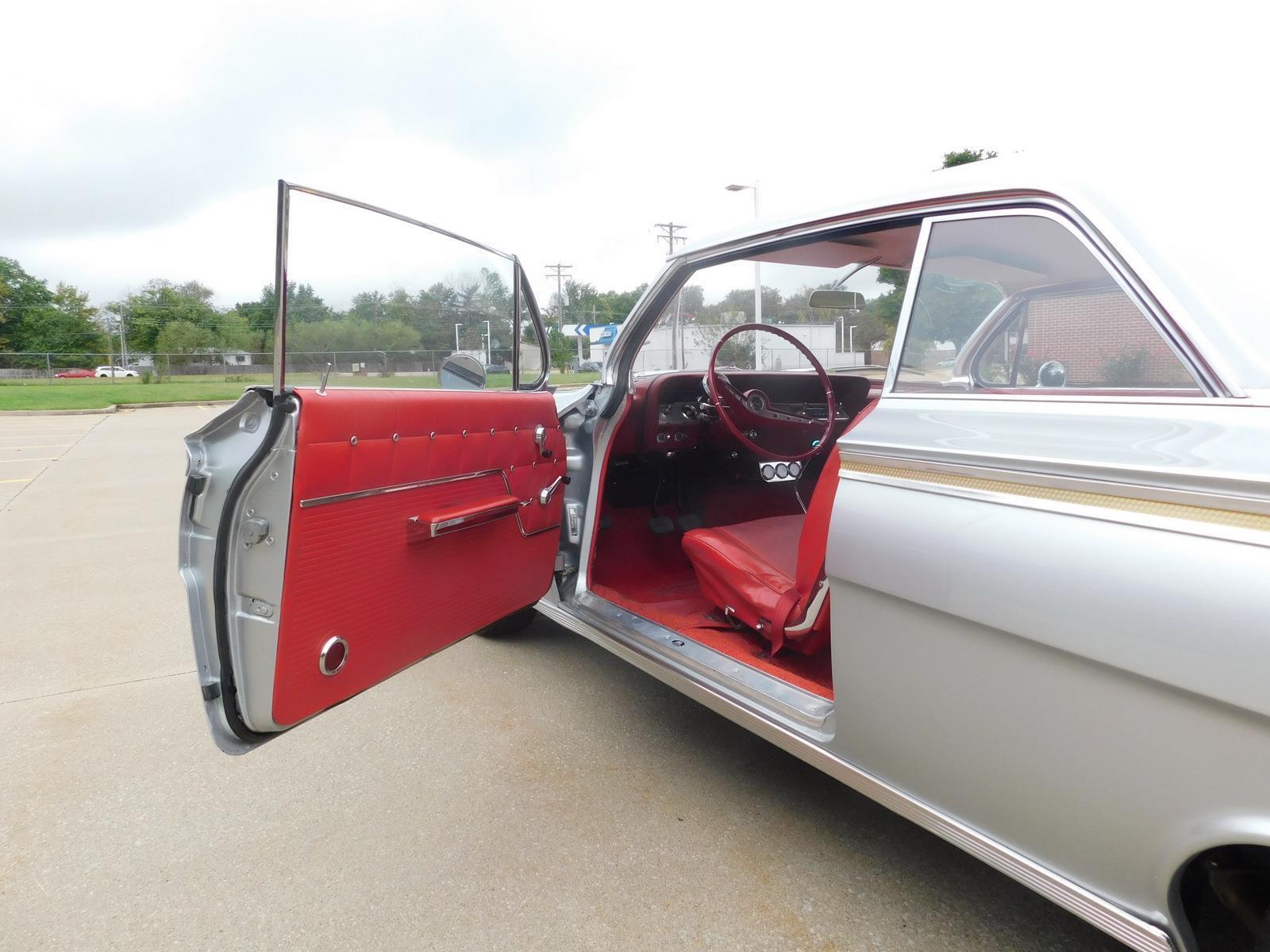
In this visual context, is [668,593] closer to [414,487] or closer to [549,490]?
[549,490]

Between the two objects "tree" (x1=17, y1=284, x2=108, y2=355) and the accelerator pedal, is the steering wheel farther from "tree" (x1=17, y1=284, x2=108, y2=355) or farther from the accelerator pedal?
"tree" (x1=17, y1=284, x2=108, y2=355)

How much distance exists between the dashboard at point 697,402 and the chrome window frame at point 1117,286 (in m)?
1.35

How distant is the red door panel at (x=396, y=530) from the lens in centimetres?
184

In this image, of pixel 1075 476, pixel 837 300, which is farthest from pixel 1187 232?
pixel 837 300

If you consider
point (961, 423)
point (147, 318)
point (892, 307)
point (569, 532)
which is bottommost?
point (569, 532)

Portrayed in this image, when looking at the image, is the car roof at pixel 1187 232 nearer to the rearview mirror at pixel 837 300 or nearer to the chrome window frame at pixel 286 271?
the rearview mirror at pixel 837 300

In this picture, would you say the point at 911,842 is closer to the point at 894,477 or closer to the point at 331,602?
the point at 894,477

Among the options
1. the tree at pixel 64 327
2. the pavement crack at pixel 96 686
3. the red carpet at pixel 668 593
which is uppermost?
the tree at pixel 64 327

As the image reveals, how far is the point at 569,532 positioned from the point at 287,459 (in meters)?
1.41

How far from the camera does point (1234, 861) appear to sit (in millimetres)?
1345

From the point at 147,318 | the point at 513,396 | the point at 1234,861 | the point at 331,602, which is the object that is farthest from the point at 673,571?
the point at 147,318

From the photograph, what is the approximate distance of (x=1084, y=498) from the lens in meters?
1.37

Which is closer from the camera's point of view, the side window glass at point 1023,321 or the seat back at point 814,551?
the side window glass at point 1023,321

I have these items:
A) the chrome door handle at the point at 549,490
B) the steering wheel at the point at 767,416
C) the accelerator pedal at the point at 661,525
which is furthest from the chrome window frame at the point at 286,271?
the accelerator pedal at the point at 661,525
